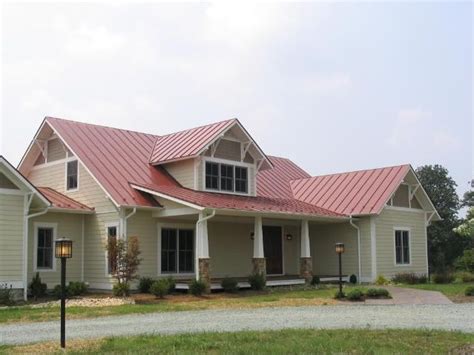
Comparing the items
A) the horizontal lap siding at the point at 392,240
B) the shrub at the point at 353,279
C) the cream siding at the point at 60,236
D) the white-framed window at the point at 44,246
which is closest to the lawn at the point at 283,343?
the cream siding at the point at 60,236

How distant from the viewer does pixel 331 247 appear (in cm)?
2923

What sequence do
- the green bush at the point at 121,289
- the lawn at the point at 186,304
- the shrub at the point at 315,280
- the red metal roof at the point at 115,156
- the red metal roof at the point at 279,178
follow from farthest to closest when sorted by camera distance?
the red metal roof at the point at 279,178, the shrub at the point at 315,280, the red metal roof at the point at 115,156, the green bush at the point at 121,289, the lawn at the point at 186,304

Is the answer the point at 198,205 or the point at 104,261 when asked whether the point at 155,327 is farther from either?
the point at 104,261

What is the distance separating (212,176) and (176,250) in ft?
11.2

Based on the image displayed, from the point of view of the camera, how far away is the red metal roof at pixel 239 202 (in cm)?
2269

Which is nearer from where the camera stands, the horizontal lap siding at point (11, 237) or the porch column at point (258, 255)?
the horizontal lap siding at point (11, 237)

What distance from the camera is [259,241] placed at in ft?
79.3

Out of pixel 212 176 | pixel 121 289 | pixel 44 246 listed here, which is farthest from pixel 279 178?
pixel 121 289

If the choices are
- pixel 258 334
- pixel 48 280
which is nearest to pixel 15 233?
pixel 48 280

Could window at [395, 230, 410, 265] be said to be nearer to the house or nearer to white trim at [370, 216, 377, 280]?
the house

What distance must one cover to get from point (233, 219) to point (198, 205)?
4520 mm

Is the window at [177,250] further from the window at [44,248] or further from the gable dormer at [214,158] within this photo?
the window at [44,248]

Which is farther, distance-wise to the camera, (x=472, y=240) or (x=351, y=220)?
(x=472, y=240)

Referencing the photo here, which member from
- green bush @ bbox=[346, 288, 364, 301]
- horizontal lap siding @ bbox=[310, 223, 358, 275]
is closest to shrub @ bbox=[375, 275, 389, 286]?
horizontal lap siding @ bbox=[310, 223, 358, 275]
